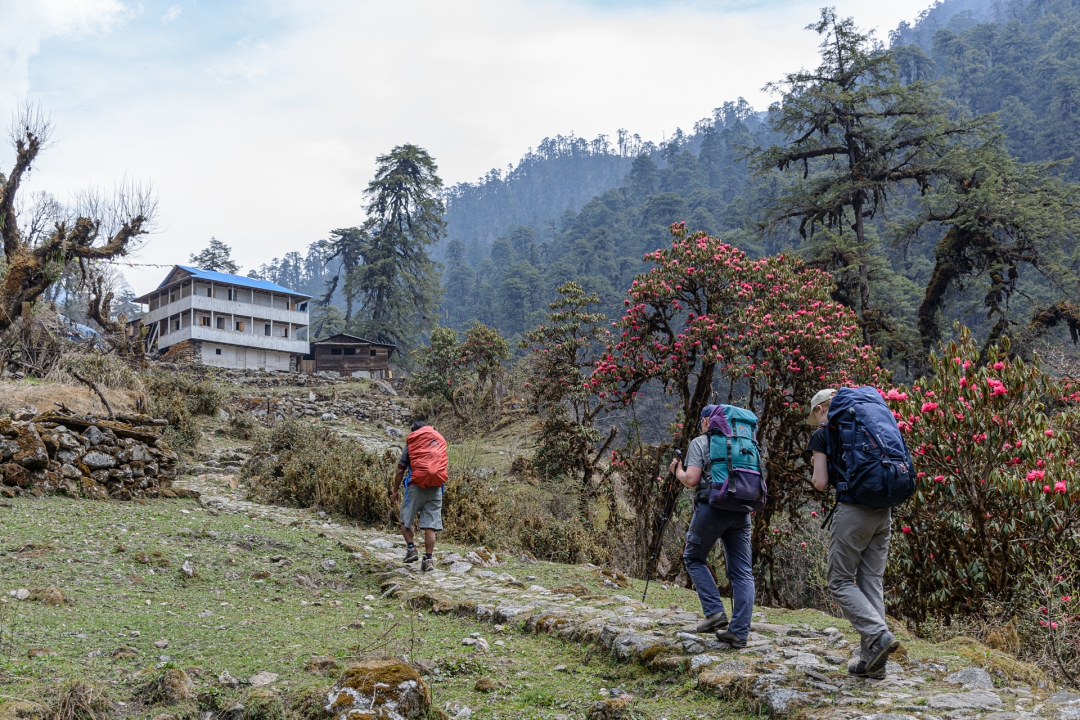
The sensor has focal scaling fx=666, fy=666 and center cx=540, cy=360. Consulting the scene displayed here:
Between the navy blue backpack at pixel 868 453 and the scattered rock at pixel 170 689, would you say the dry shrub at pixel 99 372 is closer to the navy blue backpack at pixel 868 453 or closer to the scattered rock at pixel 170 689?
the scattered rock at pixel 170 689

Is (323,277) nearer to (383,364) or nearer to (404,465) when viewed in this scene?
(383,364)

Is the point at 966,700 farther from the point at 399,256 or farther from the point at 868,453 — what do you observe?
the point at 399,256

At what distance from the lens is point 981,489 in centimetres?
580

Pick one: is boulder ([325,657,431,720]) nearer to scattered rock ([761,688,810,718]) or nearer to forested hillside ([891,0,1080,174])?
scattered rock ([761,688,810,718])

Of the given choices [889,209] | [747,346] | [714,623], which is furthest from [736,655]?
[889,209]

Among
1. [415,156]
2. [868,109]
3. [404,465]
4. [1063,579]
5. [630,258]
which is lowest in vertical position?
[1063,579]

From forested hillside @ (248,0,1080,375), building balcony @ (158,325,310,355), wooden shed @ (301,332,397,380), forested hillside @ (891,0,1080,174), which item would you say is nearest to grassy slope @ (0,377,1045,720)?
forested hillside @ (248,0,1080,375)

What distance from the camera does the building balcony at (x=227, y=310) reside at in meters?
40.4

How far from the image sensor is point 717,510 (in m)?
4.39

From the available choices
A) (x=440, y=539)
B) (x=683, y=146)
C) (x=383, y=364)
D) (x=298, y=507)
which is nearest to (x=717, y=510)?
(x=440, y=539)

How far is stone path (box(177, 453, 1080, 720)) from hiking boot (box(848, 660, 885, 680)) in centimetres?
4

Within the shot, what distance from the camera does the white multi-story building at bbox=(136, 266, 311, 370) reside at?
40312 millimetres

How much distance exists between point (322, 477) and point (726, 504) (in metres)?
8.19

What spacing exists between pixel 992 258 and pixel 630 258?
4914 centimetres
